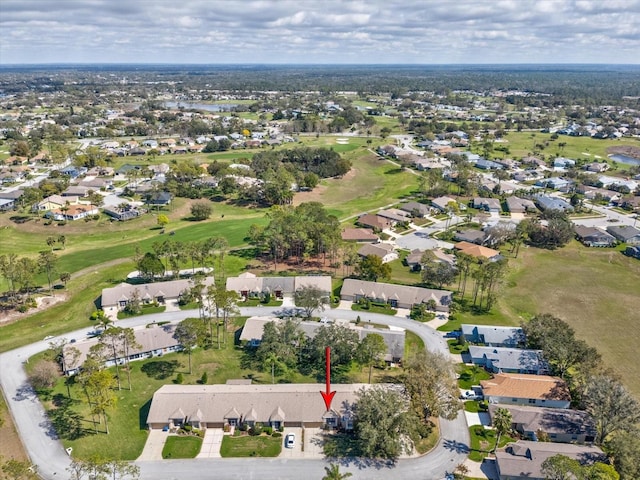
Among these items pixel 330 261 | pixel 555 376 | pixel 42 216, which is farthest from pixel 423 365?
pixel 42 216

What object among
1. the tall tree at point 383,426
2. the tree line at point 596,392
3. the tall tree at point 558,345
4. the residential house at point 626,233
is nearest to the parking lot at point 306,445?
the tall tree at point 383,426

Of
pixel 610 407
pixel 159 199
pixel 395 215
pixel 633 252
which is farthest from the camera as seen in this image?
pixel 159 199

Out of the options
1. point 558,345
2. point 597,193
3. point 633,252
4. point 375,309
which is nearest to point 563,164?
point 597,193

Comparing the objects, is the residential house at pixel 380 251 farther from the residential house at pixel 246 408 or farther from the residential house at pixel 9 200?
the residential house at pixel 9 200

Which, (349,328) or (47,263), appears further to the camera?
(47,263)

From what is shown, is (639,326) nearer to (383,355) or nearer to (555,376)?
(555,376)

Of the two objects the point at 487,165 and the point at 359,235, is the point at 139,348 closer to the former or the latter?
the point at 359,235
